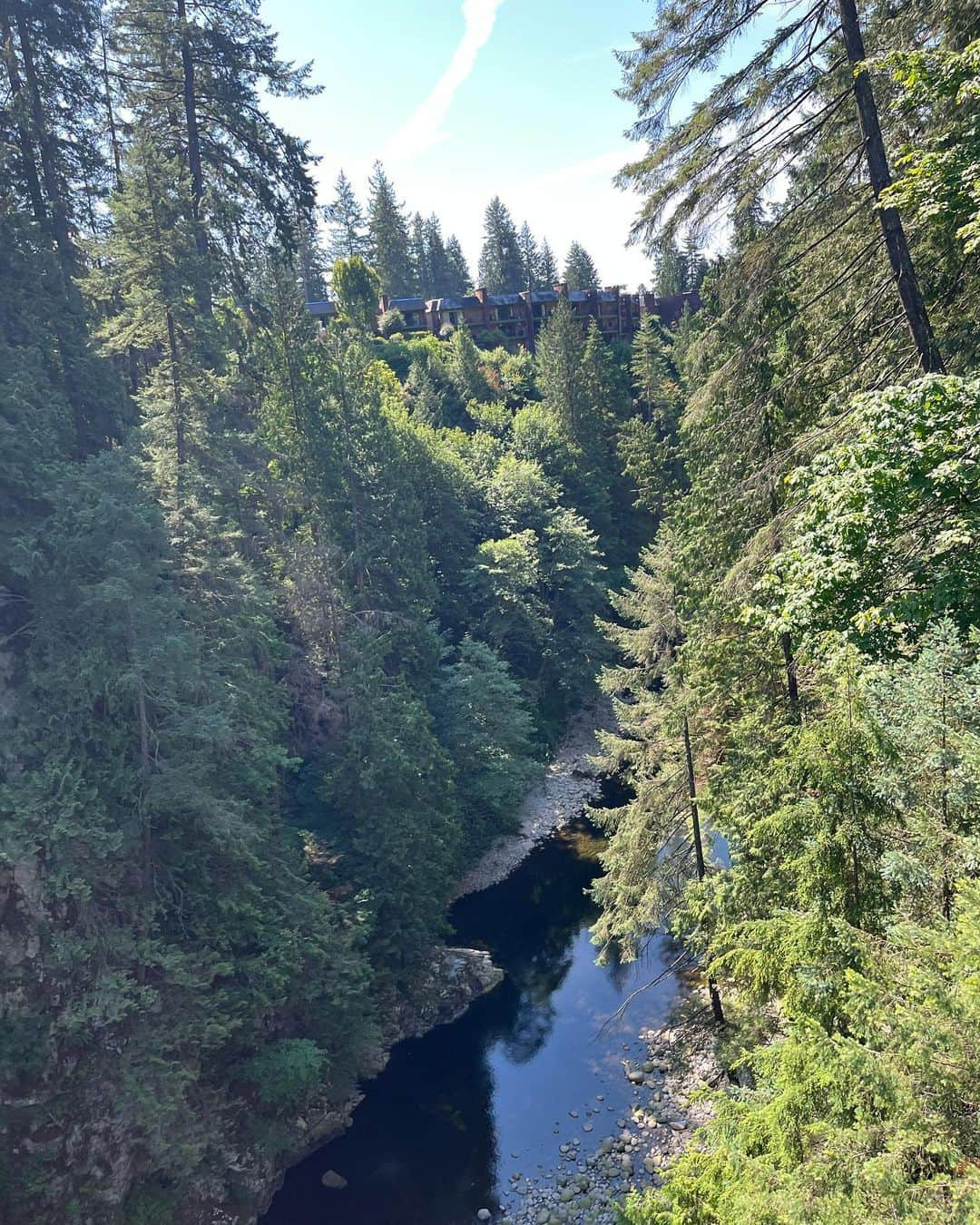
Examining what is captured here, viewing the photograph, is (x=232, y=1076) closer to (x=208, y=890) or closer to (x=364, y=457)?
(x=208, y=890)

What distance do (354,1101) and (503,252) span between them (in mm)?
80423

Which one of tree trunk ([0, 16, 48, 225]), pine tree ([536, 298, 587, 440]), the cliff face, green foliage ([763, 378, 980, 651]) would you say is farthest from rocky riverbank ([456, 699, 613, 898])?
tree trunk ([0, 16, 48, 225])

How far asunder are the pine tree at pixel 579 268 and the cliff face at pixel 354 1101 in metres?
75.8

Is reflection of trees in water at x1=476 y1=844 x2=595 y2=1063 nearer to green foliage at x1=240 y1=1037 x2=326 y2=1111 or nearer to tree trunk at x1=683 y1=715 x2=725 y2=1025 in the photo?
tree trunk at x1=683 y1=715 x2=725 y2=1025

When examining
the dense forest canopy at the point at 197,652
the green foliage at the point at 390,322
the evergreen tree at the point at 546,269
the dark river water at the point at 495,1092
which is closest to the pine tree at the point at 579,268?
the evergreen tree at the point at 546,269

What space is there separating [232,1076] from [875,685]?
15.1 meters

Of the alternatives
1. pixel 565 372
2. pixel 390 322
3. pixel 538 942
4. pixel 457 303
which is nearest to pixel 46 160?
pixel 538 942

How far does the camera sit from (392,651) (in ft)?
84.6

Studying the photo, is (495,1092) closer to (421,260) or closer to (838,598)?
(838,598)

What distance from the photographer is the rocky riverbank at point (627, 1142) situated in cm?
1411

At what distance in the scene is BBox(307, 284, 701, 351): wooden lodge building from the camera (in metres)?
66.9

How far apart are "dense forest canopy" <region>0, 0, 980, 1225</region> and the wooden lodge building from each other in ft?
138

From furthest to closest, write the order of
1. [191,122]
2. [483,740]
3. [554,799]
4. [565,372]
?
1. [565,372]
2. [554,799]
3. [483,740]
4. [191,122]

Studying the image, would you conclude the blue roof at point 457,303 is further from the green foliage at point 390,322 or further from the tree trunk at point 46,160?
the tree trunk at point 46,160
